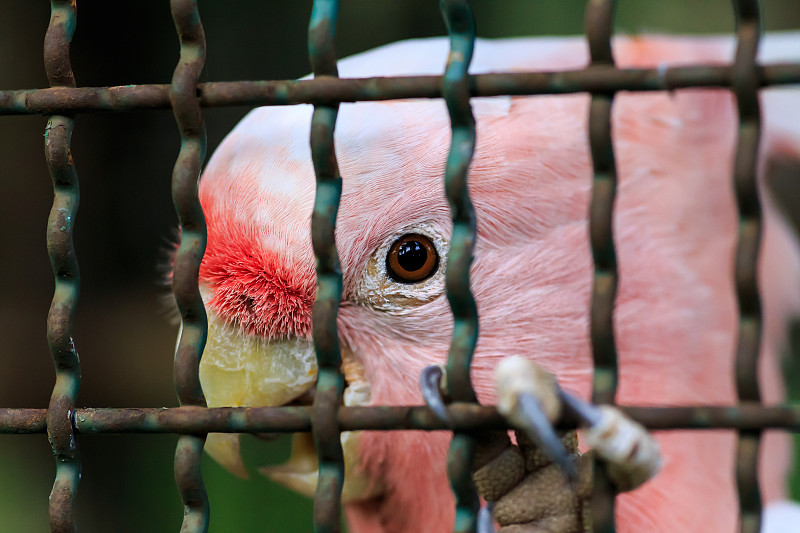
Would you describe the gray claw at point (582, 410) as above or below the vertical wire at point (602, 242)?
below

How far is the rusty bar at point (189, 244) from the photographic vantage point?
2.01 ft

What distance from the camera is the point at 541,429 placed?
1.65ft

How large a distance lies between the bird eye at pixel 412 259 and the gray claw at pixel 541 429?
56cm

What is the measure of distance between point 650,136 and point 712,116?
0.34 feet

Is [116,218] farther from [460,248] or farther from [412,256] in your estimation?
[460,248]

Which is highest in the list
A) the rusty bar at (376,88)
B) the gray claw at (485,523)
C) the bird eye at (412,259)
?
the rusty bar at (376,88)

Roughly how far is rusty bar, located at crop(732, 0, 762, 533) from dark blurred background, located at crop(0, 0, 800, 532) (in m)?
1.56

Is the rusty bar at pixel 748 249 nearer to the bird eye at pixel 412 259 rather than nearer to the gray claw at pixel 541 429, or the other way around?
the gray claw at pixel 541 429

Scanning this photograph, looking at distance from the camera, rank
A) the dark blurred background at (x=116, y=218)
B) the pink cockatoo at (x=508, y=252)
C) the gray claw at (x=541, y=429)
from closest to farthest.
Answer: the gray claw at (x=541, y=429), the pink cockatoo at (x=508, y=252), the dark blurred background at (x=116, y=218)

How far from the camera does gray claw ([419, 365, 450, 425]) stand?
56cm

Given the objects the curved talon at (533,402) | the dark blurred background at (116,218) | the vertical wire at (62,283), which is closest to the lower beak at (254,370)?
the vertical wire at (62,283)

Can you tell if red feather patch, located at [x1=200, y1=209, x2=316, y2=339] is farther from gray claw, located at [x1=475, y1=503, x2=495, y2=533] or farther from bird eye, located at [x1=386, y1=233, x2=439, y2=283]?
gray claw, located at [x1=475, y1=503, x2=495, y2=533]

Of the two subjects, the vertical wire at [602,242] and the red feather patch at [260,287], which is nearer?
the vertical wire at [602,242]

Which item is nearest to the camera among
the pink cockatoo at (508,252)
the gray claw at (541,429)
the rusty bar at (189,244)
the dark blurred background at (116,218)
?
the gray claw at (541,429)
